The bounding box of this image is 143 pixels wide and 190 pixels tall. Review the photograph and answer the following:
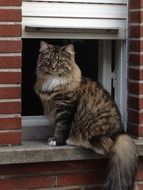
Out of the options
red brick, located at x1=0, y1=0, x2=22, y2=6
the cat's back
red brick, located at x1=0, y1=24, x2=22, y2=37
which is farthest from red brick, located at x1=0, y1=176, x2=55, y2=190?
red brick, located at x1=0, y1=0, x2=22, y2=6

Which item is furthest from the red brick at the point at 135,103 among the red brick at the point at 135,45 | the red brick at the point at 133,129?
the red brick at the point at 135,45

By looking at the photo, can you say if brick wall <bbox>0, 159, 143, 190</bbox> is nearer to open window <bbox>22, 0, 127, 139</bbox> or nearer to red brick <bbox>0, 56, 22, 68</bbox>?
open window <bbox>22, 0, 127, 139</bbox>

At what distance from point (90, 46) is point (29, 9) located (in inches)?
23.8

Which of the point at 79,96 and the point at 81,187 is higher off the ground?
the point at 79,96

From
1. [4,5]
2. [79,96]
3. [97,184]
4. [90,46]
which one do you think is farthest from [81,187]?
[4,5]

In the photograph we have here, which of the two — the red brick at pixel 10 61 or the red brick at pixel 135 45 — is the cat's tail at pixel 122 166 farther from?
the red brick at pixel 10 61

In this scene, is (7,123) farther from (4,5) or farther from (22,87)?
(4,5)

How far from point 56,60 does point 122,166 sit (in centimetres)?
88

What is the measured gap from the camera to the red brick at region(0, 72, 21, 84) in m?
4.44

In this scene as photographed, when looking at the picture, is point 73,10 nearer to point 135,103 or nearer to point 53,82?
point 53,82

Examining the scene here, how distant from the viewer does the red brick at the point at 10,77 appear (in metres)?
4.44

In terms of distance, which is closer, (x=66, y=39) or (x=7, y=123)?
(x=7, y=123)

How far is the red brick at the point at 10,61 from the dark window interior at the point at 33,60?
345mm

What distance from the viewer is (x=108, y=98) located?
4.69 m
